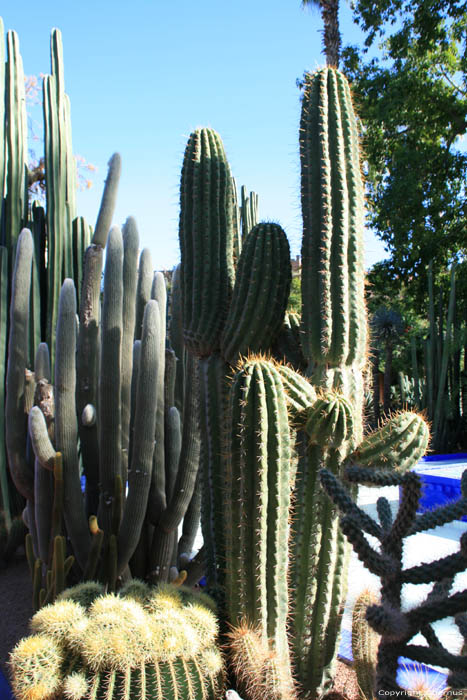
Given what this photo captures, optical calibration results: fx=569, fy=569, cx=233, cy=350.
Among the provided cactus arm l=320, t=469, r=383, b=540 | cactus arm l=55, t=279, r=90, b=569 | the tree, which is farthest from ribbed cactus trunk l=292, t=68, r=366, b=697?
the tree

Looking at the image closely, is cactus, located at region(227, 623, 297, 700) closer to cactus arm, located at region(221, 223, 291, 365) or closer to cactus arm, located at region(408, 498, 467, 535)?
cactus arm, located at region(408, 498, 467, 535)

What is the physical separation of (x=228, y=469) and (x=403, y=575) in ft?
3.00

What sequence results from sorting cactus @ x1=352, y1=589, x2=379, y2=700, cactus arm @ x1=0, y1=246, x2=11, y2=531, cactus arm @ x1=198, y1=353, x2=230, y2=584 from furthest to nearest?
cactus arm @ x1=0, y1=246, x2=11, y2=531
cactus arm @ x1=198, y1=353, x2=230, y2=584
cactus @ x1=352, y1=589, x2=379, y2=700

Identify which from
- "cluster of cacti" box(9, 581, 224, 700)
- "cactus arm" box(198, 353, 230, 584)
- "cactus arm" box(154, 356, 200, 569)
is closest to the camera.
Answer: "cluster of cacti" box(9, 581, 224, 700)

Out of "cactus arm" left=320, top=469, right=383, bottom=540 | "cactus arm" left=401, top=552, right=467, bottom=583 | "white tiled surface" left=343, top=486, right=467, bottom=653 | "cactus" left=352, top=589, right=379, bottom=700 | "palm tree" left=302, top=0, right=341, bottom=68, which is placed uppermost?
"palm tree" left=302, top=0, right=341, bottom=68

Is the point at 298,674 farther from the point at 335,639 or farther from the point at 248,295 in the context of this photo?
the point at 248,295

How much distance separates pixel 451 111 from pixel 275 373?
36.5 ft

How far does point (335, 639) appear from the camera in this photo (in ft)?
7.90

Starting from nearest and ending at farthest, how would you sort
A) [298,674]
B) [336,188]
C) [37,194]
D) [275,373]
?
[275,373]
[298,674]
[336,188]
[37,194]

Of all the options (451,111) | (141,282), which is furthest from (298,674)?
(451,111)

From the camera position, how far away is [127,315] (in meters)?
3.15

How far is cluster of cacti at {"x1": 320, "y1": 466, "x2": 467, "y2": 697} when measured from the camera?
142 centimetres

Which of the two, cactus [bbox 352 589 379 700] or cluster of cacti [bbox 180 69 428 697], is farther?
cactus [bbox 352 589 379 700]

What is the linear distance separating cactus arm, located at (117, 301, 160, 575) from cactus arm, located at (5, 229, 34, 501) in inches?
26.7
